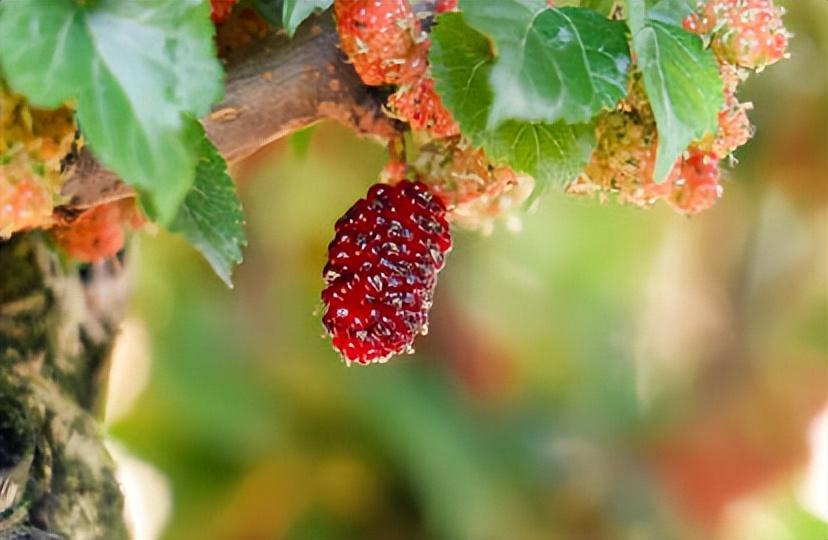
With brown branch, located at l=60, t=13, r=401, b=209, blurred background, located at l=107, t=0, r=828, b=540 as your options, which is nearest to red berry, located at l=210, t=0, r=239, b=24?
brown branch, located at l=60, t=13, r=401, b=209

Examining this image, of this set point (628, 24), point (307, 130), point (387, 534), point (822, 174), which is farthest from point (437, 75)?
point (822, 174)

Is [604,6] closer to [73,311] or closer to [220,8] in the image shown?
[220,8]

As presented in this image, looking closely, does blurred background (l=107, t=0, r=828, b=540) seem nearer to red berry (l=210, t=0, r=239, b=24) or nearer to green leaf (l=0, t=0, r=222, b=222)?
red berry (l=210, t=0, r=239, b=24)

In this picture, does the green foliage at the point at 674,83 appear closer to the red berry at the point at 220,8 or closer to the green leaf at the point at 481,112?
the green leaf at the point at 481,112

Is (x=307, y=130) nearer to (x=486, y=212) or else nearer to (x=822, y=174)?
(x=486, y=212)

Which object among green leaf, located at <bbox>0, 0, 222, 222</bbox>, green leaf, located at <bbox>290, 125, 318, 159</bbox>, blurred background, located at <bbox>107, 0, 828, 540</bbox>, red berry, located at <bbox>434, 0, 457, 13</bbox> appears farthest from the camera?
blurred background, located at <bbox>107, 0, 828, 540</bbox>

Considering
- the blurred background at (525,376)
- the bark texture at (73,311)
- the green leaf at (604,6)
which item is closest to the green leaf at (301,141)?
the bark texture at (73,311)

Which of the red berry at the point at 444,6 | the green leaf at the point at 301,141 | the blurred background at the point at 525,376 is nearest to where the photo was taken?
the red berry at the point at 444,6
